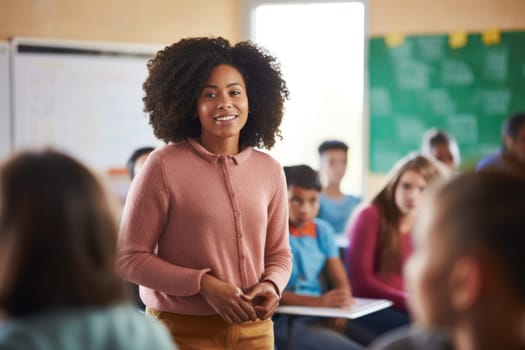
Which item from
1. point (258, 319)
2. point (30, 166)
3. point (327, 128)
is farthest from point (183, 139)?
point (327, 128)

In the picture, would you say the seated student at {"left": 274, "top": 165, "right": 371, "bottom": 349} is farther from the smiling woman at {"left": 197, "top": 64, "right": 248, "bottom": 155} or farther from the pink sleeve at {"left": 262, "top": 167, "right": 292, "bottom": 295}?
the smiling woman at {"left": 197, "top": 64, "right": 248, "bottom": 155}

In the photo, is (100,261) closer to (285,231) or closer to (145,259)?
(145,259)

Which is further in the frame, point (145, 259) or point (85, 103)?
point (85, 103)

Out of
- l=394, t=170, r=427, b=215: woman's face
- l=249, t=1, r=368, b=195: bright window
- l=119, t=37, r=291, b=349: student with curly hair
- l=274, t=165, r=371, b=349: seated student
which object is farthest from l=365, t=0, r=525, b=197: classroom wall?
l=119, t=37, r=291, b=349: student with curly hair

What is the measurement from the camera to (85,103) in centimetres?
583

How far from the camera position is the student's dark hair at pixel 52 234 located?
52.9 inches

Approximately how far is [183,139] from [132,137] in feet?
11.0

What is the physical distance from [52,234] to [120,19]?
16.1 feet

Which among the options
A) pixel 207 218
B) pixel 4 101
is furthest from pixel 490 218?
pixel 4 101

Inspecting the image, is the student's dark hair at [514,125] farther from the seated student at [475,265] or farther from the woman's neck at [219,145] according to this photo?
the seated student at [475,265]

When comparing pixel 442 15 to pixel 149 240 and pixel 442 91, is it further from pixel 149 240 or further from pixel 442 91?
pixel 149 240

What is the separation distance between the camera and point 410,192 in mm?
4336

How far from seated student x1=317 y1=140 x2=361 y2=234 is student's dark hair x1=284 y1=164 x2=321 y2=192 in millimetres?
1755

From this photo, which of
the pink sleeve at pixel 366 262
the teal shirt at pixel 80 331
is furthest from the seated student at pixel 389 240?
the teal shirt at pixel 80 331
